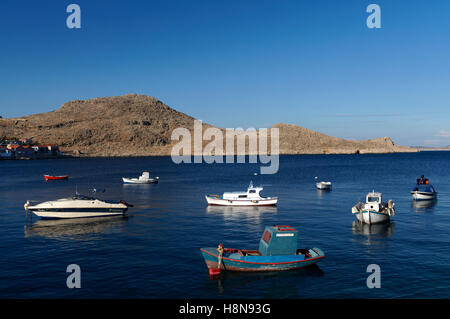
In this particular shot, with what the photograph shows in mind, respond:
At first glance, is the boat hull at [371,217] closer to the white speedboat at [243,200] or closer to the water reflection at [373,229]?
the water reflection at [373,229]

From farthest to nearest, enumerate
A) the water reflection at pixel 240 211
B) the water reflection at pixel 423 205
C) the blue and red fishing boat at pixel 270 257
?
the water reflection at pixel 423 205 < the water reflection at pixel 240 211 < the blue and red fishing boat at pixel 270 257

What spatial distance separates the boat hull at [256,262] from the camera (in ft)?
83.6

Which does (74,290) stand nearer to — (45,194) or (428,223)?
(428,223)

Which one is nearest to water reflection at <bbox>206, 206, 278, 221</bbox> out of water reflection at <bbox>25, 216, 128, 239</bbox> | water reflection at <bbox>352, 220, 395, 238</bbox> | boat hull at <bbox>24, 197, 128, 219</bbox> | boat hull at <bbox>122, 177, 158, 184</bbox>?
water reflection at <bbox>352, 220, 395, 238</bbox>

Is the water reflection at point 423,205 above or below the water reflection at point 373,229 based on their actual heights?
above

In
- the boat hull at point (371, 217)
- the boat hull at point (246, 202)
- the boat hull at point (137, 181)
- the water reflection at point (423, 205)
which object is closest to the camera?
the boat hull at point (371, 217)

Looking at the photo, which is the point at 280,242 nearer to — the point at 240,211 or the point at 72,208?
the point at 240,211

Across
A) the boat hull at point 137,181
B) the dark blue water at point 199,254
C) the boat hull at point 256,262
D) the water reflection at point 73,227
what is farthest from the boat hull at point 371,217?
the boat hull at point 137,181

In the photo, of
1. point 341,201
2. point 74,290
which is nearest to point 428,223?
point 341,201

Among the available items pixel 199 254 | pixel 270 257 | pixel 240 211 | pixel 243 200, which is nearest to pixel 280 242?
pixel 270 257

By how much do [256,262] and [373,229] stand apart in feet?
62.9

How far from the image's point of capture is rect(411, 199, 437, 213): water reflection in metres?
50.4

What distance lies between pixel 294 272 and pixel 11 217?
37.3 m
